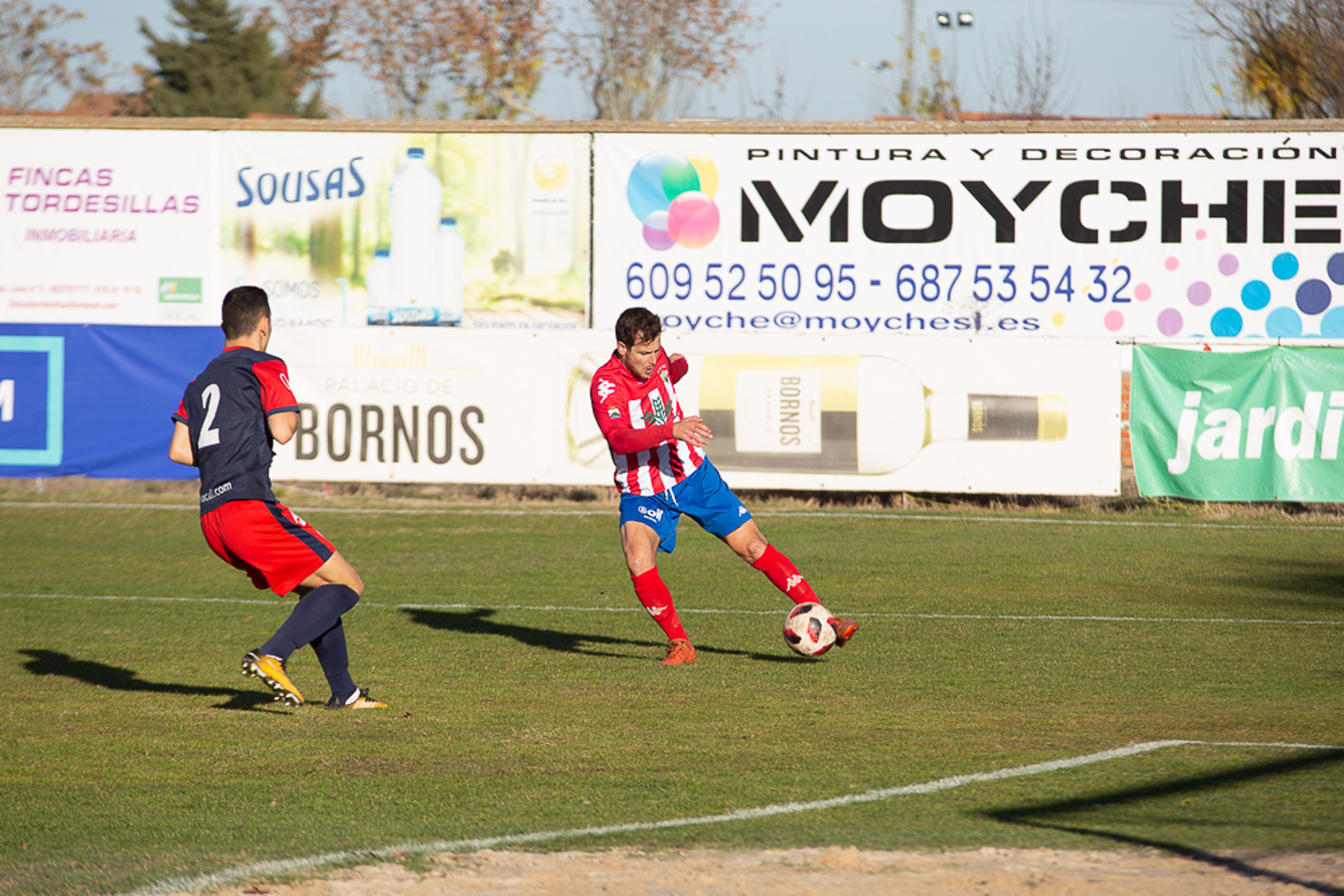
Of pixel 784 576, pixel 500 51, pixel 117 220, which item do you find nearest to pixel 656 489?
pixel 784 576

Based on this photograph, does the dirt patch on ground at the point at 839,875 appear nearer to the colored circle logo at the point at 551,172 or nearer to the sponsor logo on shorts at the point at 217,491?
the sponsor logo on shorts at the point at 217,491

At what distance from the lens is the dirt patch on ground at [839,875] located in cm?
426

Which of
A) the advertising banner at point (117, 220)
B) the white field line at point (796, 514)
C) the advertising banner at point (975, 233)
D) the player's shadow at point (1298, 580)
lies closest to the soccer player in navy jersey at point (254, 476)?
the player's shadow at point (1298, 580)

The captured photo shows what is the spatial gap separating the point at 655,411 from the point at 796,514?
720 cm

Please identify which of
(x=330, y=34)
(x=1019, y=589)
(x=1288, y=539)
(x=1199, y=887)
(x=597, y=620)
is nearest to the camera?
(x=1199, y=887)

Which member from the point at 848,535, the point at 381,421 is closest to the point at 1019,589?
the point at 848,535

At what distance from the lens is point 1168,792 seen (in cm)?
531

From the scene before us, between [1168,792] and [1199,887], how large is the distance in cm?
113

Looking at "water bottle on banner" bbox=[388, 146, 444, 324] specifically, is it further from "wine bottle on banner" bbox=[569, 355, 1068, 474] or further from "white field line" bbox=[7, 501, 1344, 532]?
"wine bottle on banner" bbox=[569, 355, 1068, 474]

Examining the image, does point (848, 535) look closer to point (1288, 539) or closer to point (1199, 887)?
point (1288, 539)

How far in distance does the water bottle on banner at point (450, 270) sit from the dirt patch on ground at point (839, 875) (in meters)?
14.2

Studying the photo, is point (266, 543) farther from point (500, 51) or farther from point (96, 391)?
point (500, 51)

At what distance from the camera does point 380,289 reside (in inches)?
726

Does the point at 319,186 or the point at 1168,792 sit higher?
the point at 319,186
